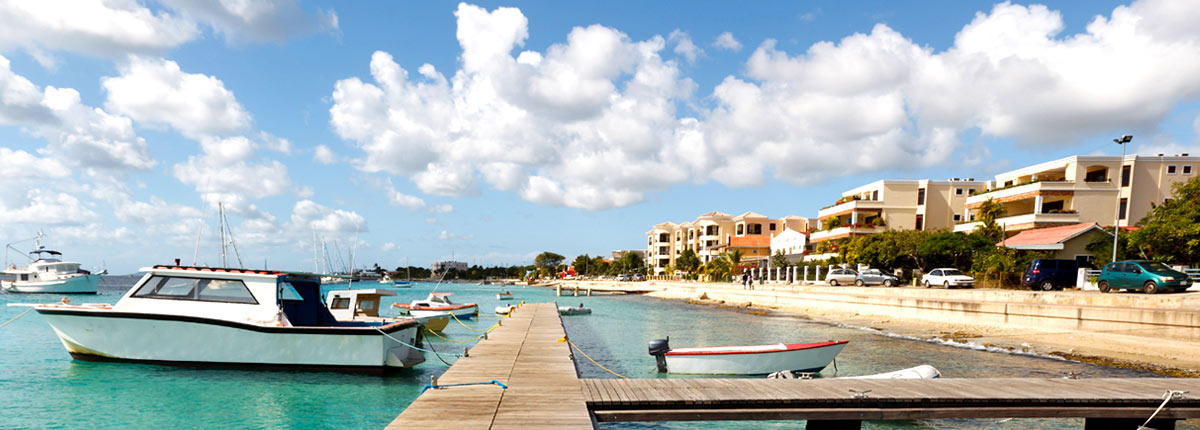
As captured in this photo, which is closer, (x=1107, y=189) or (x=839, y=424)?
(x=839, y=424)

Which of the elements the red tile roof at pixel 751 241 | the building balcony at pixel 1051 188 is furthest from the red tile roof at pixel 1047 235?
the red tile roof at pixel 751 241

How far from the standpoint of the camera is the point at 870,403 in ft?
34.0

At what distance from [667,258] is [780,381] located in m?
127

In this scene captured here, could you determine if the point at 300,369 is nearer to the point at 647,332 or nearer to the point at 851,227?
the point at 647,332

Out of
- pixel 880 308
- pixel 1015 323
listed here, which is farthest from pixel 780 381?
pixel 880 308

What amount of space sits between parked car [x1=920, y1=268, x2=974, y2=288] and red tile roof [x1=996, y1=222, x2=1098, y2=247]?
A: 23.9 feet

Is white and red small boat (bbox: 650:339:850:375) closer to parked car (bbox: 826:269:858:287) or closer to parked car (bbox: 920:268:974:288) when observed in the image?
parked car (bbox: 920:268:974:288)

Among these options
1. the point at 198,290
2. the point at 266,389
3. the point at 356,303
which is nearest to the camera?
the point at 266,389

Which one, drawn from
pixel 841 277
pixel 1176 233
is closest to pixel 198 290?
pixel 1176 233

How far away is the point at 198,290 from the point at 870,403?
1721 cm

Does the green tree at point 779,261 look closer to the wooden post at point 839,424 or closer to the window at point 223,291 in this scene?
the window at point 223,291

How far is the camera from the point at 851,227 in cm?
6812

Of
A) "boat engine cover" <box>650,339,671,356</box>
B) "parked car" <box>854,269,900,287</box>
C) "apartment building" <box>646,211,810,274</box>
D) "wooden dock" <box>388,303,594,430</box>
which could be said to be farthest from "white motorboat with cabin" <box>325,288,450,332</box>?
"apartment building" <box>646,211,810,274</box>

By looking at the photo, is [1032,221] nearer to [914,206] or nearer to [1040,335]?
[914,206]
